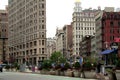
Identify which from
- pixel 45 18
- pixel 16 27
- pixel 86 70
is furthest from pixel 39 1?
pixel 86 70

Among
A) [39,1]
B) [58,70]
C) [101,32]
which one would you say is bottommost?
[58,70]

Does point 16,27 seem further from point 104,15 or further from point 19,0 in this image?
point 104,15

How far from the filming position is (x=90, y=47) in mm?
192750

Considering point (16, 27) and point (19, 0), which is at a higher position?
point (19, 0)

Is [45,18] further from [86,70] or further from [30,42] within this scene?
[86,70]

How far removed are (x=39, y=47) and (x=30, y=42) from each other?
32.8 feet

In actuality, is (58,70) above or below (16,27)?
below

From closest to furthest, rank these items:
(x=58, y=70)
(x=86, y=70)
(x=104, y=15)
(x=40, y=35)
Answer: (x=86, y=70) → (x=58, y=70) → (x=104, y=15) → (x=40, y=35)

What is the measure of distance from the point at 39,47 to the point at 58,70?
107056mm

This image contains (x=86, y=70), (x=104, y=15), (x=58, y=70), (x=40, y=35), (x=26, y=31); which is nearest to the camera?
(x=86, y=70)

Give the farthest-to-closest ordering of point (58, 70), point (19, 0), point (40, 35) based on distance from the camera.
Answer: point (19, 0)
point (40, 35)
point (58, 70)

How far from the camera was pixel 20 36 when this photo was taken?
620 ft

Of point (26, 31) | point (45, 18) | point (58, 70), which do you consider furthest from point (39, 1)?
point (58, 70)

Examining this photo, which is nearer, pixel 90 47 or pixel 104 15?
pixel 104 15
